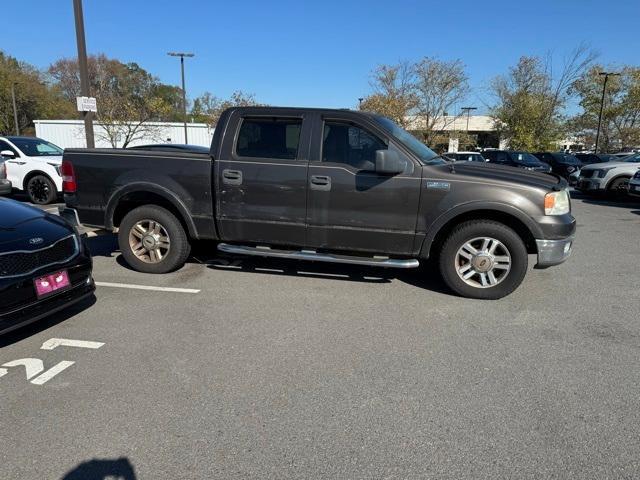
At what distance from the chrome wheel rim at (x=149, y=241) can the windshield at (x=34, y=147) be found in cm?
825

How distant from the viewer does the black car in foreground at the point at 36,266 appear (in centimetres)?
338

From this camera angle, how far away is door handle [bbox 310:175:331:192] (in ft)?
16.3

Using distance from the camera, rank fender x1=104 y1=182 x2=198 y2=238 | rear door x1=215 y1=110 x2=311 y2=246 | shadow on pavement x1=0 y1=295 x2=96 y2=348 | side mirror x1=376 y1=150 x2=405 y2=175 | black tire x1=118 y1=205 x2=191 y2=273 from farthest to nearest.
→ black tire x1=118 y1=205 x2=191 y2=273 < fender x1=104 y1=182 x2=198 y2=238 < rear door x1=215 y1=110 x2=311 y2=246 < side mirror x1=376 y1=150 x2=405 y2=175 < shadow on pavement x1=0 y1=295 x2=96 y2=348

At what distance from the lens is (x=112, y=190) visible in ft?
18.1

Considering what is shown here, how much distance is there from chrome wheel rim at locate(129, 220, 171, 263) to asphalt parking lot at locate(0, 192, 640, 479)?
1.88 feet

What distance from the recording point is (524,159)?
68.1ft

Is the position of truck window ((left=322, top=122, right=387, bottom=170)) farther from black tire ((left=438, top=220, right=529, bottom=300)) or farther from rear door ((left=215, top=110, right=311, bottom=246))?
black tire ((left=438, top=220, right=529, bottom=300))

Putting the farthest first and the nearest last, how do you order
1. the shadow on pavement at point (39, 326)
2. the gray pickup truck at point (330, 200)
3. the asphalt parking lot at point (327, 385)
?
1. the gray pickup truck at point (330, 200)
2. the shadow on pavement at point (39, 326)
3. the asphalt parking lot at point (327, 385)

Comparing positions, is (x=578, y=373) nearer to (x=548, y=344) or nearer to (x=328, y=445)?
(x=548, y=344)

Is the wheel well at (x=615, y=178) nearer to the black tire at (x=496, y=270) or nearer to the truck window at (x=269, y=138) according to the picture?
the black tire at (x=496, y=270)

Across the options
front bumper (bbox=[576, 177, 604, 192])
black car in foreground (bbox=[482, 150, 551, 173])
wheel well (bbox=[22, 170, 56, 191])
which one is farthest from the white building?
front bumper (bbox=[576, 177, 604, 192])

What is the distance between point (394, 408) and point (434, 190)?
2.55 m

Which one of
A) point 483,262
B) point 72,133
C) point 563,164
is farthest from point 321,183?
point 72,133

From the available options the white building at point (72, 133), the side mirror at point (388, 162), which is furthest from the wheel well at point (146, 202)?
the white building at point (72, 133)
